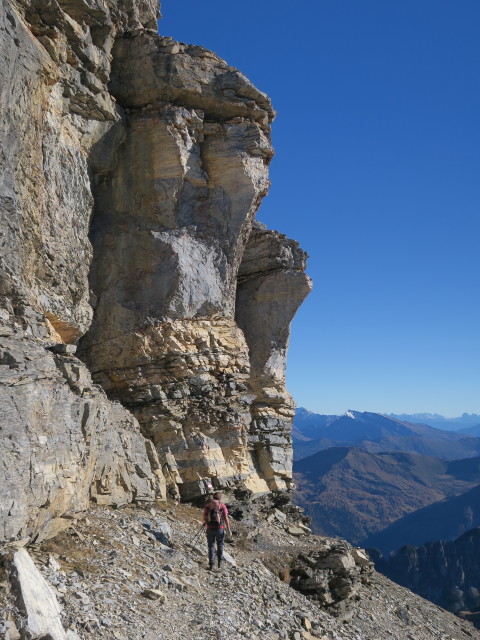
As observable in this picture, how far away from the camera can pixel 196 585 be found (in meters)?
17.8

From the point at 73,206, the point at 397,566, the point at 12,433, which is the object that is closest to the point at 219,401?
the point at 73,206

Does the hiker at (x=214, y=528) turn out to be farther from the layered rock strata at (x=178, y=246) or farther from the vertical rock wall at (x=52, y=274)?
the layered rock strata at (x=178, y=246)

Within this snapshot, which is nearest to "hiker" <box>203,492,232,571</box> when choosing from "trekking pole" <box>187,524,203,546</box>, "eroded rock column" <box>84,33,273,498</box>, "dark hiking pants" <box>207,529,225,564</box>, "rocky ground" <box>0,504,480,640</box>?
"dark hiking pants" <box>207,529,225,564</box>

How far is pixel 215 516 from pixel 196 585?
2493mm

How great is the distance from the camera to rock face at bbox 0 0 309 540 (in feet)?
66.3

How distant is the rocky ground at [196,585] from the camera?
1364 cm

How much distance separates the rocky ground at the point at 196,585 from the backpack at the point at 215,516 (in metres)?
1.46

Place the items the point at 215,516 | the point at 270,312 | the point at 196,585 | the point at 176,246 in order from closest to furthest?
the point at 196,585 → the point at 215,516 → the point at 176,246 → the point at 270,312

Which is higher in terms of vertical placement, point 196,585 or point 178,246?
point 178,246

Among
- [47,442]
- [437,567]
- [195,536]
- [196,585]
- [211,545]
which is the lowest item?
[437,567]

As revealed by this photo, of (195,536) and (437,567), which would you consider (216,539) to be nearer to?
(195,536)

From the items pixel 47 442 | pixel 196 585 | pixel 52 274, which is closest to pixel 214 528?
pixel 196 585

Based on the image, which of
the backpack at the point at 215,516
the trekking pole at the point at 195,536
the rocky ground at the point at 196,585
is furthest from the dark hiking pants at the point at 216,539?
the trekking pole at the point at 195,536

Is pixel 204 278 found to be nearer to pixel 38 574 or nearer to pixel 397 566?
pixel 38 574
